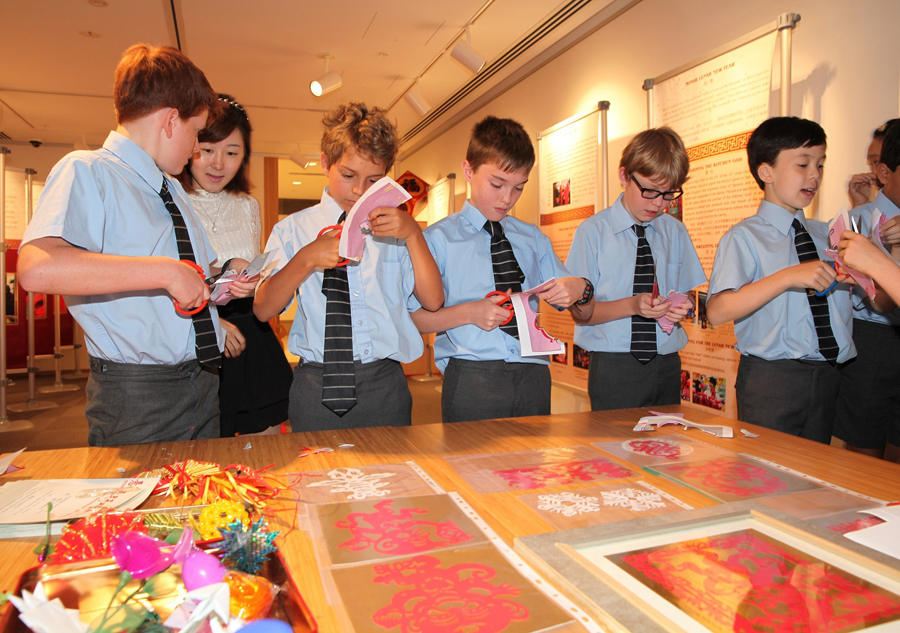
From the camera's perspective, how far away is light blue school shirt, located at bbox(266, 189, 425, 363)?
1729mm

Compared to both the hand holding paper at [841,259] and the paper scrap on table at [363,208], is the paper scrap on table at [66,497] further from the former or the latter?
the hand holding paper at [841,259]

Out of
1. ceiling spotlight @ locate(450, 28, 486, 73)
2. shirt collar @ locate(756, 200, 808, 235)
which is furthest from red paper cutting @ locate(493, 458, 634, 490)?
ceiling spotlight @ locate(450, 28, 486, 73)

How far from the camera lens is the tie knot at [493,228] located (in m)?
2.02

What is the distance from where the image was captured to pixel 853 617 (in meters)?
0.67

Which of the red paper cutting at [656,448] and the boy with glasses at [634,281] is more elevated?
the boy with glasses at [634,281]

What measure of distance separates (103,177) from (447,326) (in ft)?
3.19

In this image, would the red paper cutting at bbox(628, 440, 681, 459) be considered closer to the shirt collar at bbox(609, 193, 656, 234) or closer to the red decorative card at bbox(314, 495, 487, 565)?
the red decorative card at bbox(314, 495, 487, 565)

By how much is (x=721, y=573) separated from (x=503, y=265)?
52.1 inches

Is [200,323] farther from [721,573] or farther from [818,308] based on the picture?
[818,308]

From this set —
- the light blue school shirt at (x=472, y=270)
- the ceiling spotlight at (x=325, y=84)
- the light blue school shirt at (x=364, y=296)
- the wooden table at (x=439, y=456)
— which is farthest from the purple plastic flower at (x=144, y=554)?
the ceiling spotlight at (x=325, y=84)

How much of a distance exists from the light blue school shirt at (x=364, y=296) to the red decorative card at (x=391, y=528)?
2.55ft

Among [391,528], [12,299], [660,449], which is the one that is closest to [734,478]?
[660,449]

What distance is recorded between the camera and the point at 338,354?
1.66 m

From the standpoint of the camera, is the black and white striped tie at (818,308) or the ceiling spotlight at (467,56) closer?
the black and white striped tie at (818,308)
